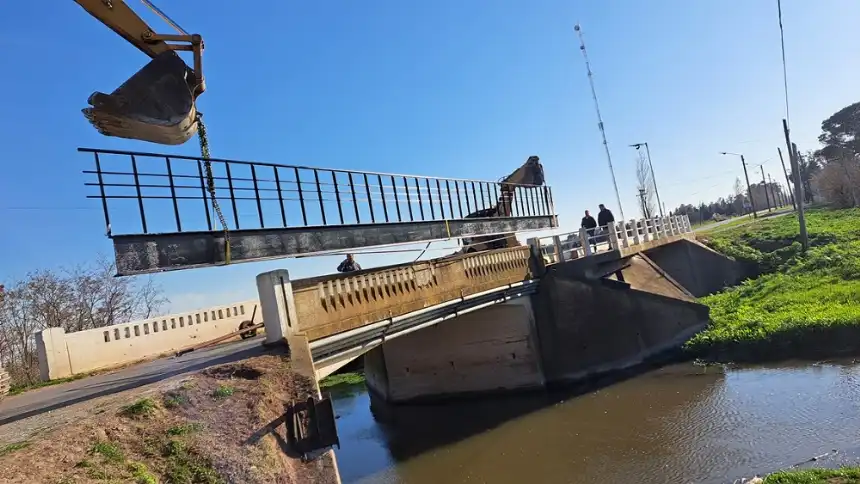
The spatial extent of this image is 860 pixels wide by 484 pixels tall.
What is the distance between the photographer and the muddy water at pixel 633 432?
902cm

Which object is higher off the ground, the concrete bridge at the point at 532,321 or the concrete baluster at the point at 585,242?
the concrete baluster at the point at 585,242

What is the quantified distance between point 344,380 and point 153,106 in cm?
1934

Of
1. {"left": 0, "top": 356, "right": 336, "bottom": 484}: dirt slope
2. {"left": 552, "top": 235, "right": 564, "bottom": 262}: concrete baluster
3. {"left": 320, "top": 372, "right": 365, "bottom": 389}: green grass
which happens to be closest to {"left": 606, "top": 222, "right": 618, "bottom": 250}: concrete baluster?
{"left": 552, "top": 235, "right": 564, "bottom": 262}: concrete baluster

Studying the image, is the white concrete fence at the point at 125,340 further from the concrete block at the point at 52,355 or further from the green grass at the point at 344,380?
the green grass at the point at 344,380

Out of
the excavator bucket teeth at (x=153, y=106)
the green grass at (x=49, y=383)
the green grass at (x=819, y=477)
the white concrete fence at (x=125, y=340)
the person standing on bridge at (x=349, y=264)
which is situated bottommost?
the green grass at (x=819, y=477)

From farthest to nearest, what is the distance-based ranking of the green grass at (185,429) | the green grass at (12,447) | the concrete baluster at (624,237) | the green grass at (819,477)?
the concrete baluster at (624,237)
the green grass at (819,477)
the green grass at (185,429)
the green grass at (12,447)

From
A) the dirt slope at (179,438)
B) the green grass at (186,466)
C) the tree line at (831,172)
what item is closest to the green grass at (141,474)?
the dirt slope at (179,438)

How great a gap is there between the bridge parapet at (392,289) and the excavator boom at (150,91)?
304 centimetres

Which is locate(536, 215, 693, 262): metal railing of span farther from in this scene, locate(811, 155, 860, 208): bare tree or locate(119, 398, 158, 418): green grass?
locate(811, 155, 860, 208): bare tree

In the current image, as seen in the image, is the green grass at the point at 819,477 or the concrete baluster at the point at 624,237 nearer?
the green grass at the point at 819,477

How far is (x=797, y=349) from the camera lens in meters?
14.1

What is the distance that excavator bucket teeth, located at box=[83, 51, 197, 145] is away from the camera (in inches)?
259

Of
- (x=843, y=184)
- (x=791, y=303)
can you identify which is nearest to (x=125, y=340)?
(x=791, y=303)

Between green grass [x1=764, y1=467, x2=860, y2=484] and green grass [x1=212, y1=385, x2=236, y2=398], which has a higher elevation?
green grass [x1=212, y1=385, x2=236, y2=398]
